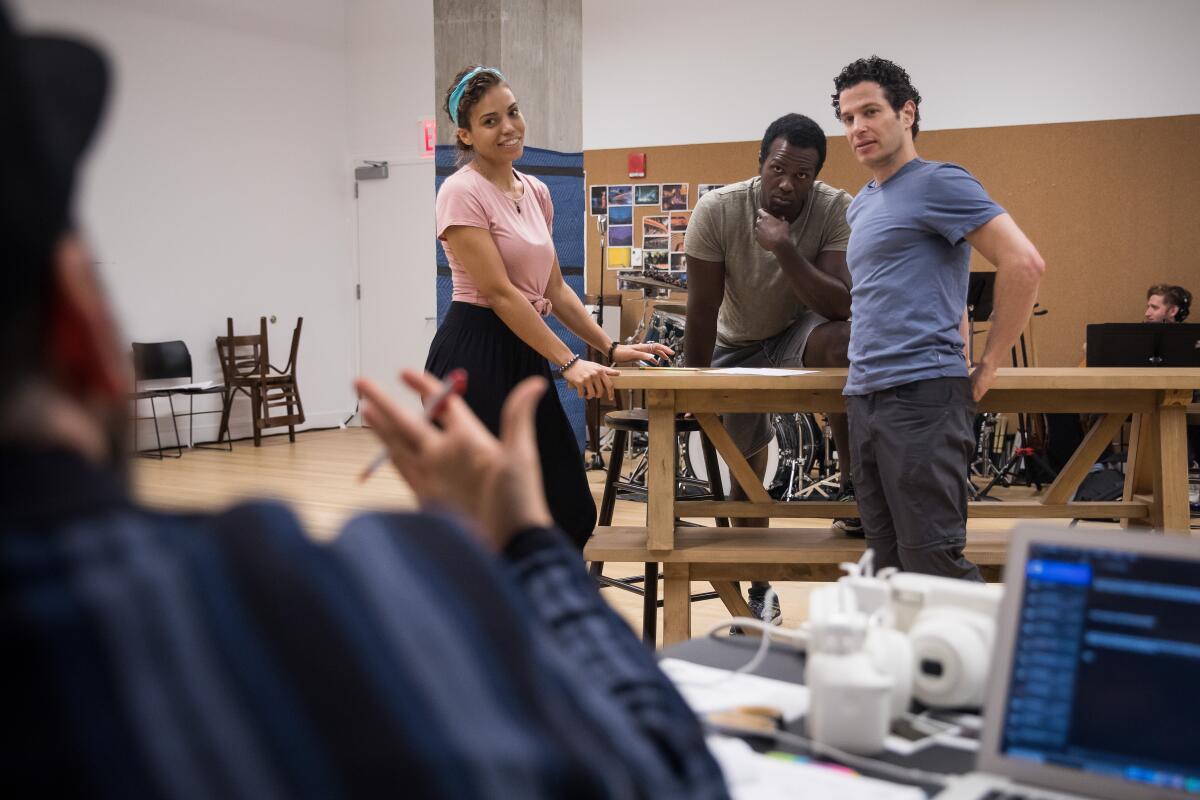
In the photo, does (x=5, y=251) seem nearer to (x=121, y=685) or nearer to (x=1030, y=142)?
(x=121, y=685)

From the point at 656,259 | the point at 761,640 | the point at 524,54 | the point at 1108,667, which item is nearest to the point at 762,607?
the point at 761,640

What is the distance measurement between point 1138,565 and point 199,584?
86 centimetres

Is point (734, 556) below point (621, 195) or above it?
below

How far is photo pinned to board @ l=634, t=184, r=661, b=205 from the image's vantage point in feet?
29.8

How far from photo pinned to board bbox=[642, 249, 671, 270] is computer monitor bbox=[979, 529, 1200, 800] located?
324 inches

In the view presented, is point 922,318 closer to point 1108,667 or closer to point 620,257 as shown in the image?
point 1108,667

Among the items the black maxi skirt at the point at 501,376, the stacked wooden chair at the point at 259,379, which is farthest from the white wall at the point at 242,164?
the black maxi skirt at the point at 501,376

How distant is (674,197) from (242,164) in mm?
3855

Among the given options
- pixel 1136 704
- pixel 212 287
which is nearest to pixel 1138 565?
pixel 1136 704

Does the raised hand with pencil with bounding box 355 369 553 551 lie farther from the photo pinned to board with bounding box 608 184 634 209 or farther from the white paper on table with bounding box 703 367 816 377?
the photo pinned to board with bounding box 608 184 634 209

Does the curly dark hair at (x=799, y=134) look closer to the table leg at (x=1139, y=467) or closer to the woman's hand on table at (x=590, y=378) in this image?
the woman's hand on table at (x=590, y=378)

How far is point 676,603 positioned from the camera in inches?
125

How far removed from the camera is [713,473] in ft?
12.9

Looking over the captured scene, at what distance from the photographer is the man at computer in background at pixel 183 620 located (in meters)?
0.42
